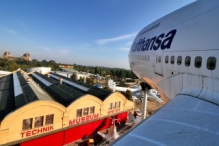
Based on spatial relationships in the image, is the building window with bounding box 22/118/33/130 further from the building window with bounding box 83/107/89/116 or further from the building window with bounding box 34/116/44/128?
the building window with bounding box 83/107/89/116

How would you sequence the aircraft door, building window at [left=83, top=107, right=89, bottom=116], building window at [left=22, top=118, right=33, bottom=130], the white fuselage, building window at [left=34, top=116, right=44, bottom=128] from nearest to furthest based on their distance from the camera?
1. the white fuselage
2. the aircraft door
3. building window at [left=22, top=118, right=33, bottom=130]
4. building window at [left=34, top=116, right=44, bottom=128]
5. building window at [left=83, top=107, right=89, bottom=116]

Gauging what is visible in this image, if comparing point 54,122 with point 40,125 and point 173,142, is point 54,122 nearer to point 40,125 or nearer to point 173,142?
point 40,125

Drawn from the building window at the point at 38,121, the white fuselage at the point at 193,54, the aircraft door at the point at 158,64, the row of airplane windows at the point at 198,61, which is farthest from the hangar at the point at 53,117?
the row of airplane windows at the point at 198,61

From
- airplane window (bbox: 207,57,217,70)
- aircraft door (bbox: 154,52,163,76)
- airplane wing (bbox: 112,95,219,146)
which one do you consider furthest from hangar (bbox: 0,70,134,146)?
airplane window (bbox: 207,57,217,70)

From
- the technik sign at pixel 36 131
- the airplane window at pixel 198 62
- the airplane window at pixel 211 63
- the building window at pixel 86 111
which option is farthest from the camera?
the building window at pixel 86 111

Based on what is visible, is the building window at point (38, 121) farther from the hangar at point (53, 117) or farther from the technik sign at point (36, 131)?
the technik sign at point (36, 131)

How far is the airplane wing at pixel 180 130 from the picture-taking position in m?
2.37

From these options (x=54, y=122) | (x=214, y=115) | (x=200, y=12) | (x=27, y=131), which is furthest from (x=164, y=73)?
(x=27, y=131)

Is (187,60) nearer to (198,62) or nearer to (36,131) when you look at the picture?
(198,62)

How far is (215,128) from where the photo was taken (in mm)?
2709

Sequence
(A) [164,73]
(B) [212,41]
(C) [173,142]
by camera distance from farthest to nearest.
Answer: (A) [164,73], (B) [212,41], (C) [173,142]

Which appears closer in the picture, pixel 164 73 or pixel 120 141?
pixel 120 141

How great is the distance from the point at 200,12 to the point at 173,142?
678cm

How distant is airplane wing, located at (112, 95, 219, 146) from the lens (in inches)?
93.4
